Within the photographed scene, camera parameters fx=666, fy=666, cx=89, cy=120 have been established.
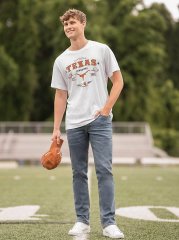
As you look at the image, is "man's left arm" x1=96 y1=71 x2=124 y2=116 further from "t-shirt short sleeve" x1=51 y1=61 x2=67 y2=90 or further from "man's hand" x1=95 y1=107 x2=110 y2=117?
"t-shirt short sleeve" x1=51 y1=61 x2=67 y2=90

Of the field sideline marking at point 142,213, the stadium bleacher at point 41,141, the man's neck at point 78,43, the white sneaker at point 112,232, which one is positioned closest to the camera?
the white sneaker at point 112,232

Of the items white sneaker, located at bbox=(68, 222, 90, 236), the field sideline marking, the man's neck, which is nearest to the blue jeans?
white sneaker, located at bbox=(68, 222, 90, 236)

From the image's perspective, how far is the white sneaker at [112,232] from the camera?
472cm

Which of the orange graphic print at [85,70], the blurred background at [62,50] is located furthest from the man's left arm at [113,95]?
the blurred background at [62,50]

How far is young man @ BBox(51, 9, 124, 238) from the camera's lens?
4953 millimetres

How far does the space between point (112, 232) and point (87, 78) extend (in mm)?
1148

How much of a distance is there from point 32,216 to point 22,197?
2660mm

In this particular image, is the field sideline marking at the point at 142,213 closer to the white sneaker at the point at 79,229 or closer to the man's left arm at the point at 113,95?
the white sneaker at the point at 79,229

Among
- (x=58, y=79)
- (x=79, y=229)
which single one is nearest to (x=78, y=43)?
(x=58, y=79)

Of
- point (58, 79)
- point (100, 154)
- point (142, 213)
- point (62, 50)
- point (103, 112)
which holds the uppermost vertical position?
point (62, 50)

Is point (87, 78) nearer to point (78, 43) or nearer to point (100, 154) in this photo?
point (78, 43)

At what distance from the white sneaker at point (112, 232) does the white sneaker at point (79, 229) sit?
0.21 meters

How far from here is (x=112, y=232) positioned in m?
4.76

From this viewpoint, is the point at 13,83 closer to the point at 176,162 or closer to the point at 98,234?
the point at 176,162
